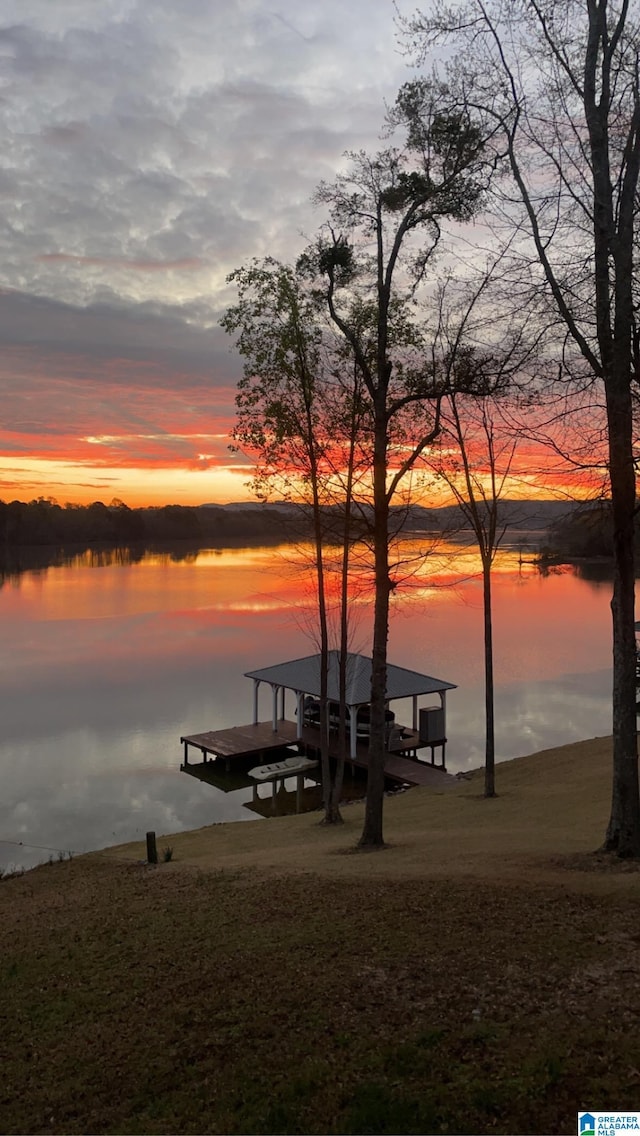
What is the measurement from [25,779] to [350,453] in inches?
640

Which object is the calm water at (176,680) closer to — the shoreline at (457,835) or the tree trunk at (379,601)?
the tree trunk at (379,601)

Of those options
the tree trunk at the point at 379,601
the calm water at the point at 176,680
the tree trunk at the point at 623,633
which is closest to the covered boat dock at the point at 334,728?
the calm water at the point at 176,680

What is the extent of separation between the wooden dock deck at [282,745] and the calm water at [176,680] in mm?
1489

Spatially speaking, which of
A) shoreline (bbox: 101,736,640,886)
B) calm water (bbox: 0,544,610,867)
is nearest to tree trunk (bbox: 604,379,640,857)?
shoreline (bbox: 101,736,640,886)

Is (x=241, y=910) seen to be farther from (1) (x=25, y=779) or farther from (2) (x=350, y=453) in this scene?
(1) (x=25, y=779)

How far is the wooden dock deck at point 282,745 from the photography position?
24656 mm

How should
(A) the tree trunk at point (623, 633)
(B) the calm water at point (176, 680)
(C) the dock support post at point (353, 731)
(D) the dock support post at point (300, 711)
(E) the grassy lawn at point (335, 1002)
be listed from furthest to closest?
(D) the dock support post at point (300, 711), (C) the dock support post at point (353, 731), (B) the calm water at point (176, 680), (A) the tree trunk at point (623, 633), (E) the grassy lawn at point (335, 1002)

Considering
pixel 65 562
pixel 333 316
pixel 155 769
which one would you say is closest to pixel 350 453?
pixel 333 316

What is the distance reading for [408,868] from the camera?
407 inches

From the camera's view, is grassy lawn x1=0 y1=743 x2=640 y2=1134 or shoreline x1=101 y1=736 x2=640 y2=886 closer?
grassy lawn x1=0 y1=743 x2=640 y2=1134

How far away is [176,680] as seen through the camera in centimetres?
4038

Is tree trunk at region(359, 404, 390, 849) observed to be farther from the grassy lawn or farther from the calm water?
the grassy lawn

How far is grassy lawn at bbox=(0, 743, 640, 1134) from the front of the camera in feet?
15.2

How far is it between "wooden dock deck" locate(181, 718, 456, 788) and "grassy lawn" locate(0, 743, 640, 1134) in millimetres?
14241
